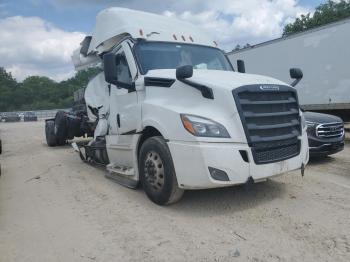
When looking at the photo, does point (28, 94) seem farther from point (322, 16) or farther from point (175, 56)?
point (175, 56)

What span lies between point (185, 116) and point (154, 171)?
98 centimetres

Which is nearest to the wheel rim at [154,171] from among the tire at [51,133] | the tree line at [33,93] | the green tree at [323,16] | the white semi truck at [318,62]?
the tire at [51,133]

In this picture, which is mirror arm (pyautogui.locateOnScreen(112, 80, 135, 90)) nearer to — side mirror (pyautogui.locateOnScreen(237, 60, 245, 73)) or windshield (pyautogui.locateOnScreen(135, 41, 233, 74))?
windshield (pyautogui.locateOnScreen(135, 41, 233, 74))

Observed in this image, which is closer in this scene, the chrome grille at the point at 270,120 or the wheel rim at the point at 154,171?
the chrome grille at the point at 270,120

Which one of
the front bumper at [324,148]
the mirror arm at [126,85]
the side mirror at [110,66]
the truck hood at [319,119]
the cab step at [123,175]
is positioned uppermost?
the side mirror at [110,66]

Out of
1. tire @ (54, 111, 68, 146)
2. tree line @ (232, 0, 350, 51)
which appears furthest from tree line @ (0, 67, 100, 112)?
tire @ (54, 111, 68, 146)

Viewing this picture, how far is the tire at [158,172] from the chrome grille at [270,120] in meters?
1.07

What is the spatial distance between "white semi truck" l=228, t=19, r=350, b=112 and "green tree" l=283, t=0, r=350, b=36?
3031cm

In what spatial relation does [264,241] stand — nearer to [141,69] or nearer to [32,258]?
[32,258]

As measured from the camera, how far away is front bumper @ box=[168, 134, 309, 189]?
4.70 metres

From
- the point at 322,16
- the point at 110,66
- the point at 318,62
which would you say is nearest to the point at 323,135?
the point at 110,66

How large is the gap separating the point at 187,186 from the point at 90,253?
4.74ft

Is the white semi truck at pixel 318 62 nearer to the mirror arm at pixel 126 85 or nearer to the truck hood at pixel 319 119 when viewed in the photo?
the truck hood at pixel 319 119

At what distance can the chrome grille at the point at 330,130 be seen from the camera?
799cm
